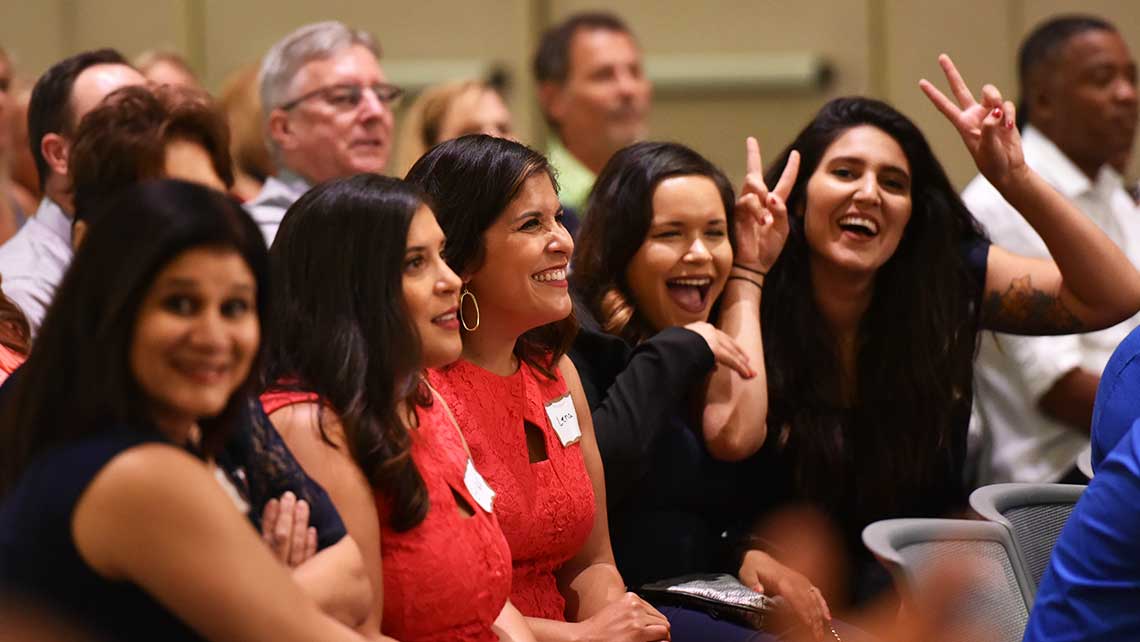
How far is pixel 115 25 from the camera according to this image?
239 inches

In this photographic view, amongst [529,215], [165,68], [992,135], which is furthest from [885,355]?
[165,68]

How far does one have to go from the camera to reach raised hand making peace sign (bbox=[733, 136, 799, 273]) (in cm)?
303

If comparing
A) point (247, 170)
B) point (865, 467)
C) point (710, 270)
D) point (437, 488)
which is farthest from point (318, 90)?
point (437, 488)

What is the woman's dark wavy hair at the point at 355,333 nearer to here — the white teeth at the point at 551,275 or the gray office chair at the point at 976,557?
the white teeth at the point at 551,275

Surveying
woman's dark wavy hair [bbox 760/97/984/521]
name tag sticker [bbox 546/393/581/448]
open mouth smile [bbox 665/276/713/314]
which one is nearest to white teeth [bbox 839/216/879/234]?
woman's dark wavy hair [bbox 760/97/984/521]

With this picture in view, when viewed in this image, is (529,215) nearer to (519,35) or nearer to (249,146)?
(249,146)

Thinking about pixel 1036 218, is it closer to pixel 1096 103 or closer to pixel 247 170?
pixel 1096 103

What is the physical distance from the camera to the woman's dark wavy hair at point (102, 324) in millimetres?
1444

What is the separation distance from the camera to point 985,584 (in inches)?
87.4

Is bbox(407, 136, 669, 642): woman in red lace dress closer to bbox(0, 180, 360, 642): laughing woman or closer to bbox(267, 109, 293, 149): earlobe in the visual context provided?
bbox(0, 180, 360, 642): laughing woman

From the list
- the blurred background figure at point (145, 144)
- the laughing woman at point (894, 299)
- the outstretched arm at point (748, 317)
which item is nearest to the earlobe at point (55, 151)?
the blurred background figure at point (145, 144)

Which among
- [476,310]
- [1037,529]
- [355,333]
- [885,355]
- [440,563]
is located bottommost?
[1037,529]

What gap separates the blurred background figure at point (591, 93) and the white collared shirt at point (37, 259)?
2.10 m

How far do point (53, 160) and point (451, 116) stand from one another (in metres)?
1.79
